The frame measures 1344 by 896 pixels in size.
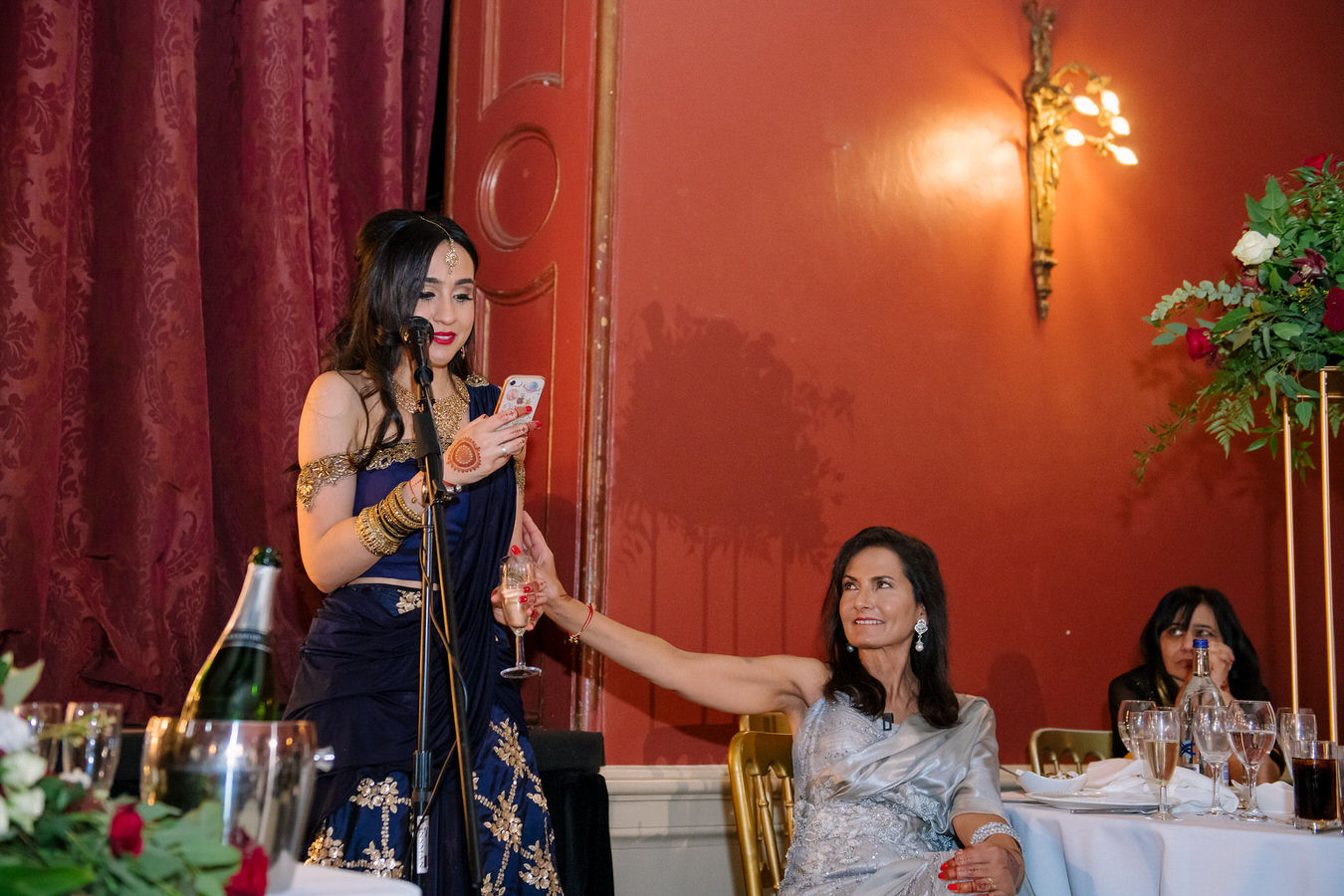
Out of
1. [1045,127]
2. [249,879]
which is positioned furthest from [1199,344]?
[249,879]

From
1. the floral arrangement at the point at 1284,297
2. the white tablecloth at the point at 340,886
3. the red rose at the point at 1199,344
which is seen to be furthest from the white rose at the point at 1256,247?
the white tablecloth at the point at 340,886

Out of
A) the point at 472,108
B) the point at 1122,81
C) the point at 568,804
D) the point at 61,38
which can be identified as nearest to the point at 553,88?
the point at 472,108

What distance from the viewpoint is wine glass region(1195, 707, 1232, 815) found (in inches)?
90.7

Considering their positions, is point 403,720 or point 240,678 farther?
point 403,720

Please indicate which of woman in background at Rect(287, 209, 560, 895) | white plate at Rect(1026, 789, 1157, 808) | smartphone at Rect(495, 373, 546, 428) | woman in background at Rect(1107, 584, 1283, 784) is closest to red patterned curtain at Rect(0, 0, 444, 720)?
woman in background at Rect(287, 209, 560, 895)

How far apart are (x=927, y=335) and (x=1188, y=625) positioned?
1.25m

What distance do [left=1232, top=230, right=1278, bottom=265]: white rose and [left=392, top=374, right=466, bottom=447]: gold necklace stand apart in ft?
5.46

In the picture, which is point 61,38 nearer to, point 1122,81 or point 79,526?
point 79,526

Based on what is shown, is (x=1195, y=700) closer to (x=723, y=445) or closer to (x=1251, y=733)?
(x=1251, y=733)

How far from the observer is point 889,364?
3725 mm

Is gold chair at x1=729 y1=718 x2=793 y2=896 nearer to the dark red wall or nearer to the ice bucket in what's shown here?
the dark red wall

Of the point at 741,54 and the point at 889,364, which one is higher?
the point at 741,54

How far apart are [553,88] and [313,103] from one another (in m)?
0.63

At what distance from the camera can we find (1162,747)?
2.27 m
